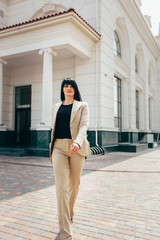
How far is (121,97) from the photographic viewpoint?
16578 millimetres

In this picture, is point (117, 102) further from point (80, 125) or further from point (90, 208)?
point (80, 125)

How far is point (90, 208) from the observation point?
11.9 feet

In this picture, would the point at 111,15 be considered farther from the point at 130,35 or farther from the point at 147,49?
the point at 147,49

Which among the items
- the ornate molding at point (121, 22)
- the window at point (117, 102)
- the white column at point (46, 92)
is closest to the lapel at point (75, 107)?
the white column at point (46, 92)

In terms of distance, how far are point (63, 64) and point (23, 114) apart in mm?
4265

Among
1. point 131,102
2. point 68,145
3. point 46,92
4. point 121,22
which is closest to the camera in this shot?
point 68,145

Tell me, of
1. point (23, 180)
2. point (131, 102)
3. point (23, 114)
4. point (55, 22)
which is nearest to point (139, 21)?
point (131, 102)

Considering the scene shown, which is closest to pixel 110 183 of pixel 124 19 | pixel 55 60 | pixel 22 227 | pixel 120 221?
pixel 120 221

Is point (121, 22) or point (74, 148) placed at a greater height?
point (121, 22)

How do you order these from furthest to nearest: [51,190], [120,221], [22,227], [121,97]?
[121,97], [51,190], [120,221], [22,227]

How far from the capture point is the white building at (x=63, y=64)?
417 inches

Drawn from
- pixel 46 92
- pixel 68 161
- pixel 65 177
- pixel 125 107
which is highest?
pixel 46 92

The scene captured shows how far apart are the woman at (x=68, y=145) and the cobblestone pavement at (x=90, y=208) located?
0.47 meters

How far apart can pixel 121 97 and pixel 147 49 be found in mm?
9021
